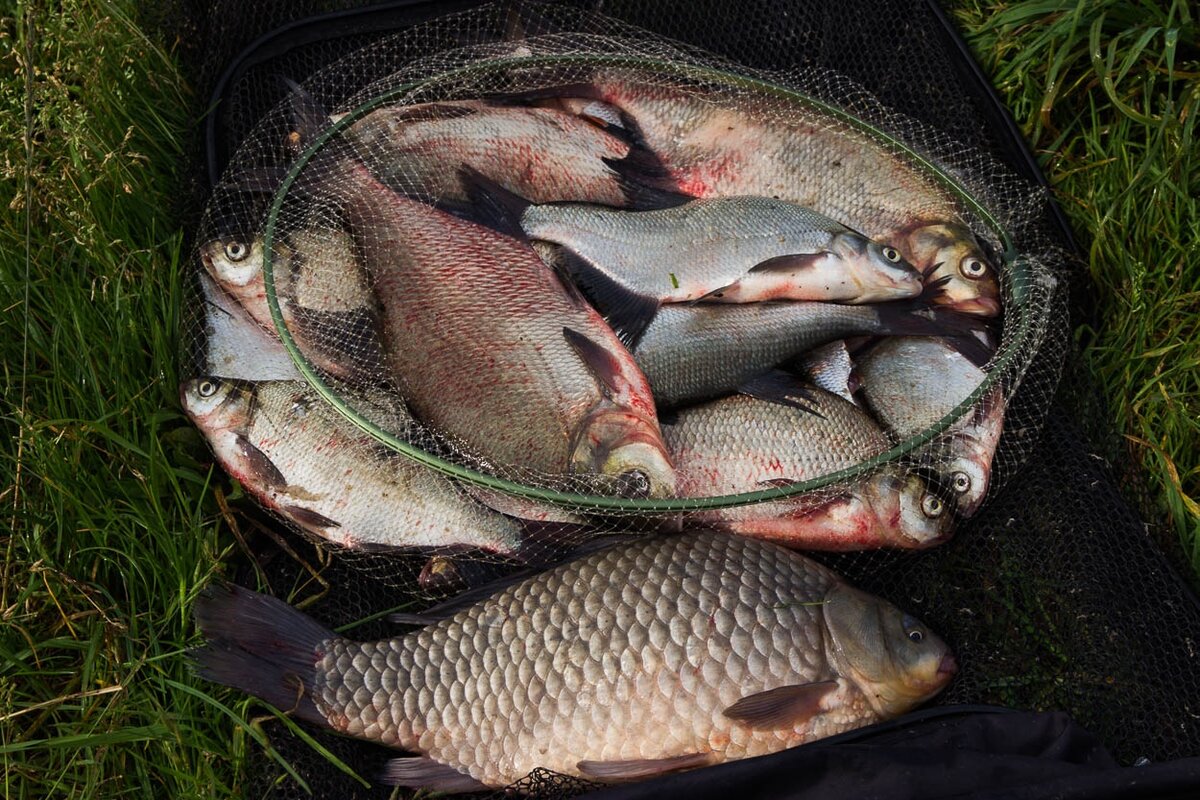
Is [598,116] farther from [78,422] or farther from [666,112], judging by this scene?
[78,422]

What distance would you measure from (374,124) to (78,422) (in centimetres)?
102

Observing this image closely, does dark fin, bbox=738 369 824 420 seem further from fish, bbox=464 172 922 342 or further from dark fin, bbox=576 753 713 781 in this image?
dark fin, bbox=576 753 713 781

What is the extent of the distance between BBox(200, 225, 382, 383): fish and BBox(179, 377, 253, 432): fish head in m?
0.19

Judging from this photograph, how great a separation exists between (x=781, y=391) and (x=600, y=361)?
472 millimetres

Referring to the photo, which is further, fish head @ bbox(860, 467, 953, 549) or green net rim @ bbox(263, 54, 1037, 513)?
fish head @ bbox(860, 467, 953, 549)

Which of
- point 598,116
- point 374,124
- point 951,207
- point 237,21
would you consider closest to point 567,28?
point 598,116

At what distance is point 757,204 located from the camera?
2.63 m

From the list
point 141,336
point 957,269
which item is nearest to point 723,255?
point 957,269

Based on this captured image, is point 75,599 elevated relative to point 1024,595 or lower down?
lower down

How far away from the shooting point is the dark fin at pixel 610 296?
8.18ft

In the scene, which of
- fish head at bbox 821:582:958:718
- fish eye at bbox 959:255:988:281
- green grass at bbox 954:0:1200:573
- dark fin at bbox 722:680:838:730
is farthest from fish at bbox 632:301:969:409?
dark fin at bbox 722:680:838:730

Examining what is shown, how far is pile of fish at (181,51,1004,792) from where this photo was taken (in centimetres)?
213

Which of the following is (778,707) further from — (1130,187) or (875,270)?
(1130,187)

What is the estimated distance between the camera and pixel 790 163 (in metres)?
2.77
